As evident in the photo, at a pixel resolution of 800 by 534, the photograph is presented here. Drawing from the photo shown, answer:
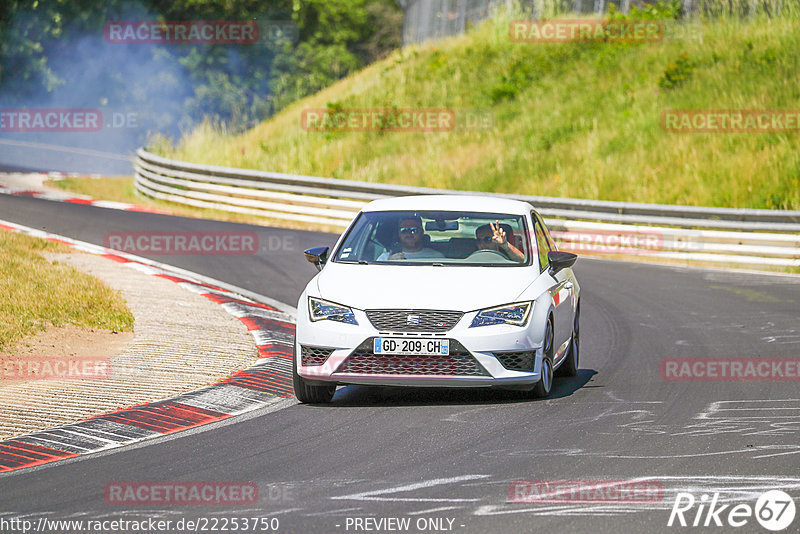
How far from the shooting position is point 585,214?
2356 cm

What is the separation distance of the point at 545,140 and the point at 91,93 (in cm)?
2539

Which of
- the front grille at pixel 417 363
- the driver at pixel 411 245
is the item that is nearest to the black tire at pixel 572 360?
the driver at pixel 411 245

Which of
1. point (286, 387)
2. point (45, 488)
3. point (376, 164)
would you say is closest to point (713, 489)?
point (45, 488)

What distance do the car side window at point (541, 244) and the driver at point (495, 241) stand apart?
198 mm

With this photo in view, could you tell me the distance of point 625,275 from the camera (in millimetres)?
19234

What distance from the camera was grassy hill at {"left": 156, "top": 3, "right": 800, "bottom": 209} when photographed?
27047mm

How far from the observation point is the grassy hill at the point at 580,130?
88.7 feet

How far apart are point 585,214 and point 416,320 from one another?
15.2 meters

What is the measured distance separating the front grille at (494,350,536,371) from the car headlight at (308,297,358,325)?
3.63 feet

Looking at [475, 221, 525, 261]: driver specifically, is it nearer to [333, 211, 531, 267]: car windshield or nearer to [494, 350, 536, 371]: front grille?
[333, 211, 531, 267]: car windshield

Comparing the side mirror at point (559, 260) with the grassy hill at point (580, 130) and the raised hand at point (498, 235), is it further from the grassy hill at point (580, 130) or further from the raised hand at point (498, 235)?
the grassy hill at point (580, 130)

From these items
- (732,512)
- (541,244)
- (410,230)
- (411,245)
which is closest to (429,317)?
(411,245)

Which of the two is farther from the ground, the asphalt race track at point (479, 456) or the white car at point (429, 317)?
the white car at point (429, 317)

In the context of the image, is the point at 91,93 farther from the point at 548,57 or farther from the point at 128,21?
the point at 548,57
